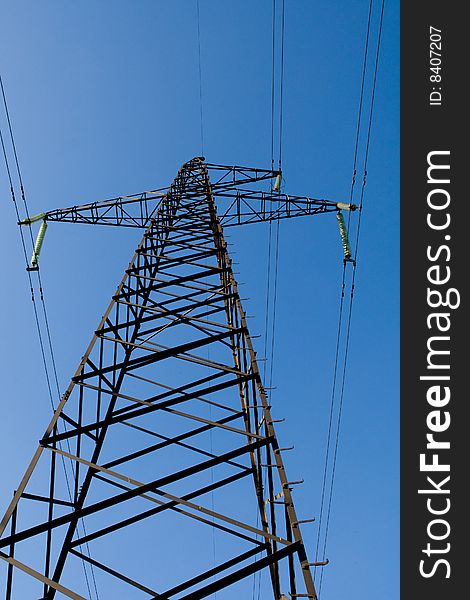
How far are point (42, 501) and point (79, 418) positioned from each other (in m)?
1.13

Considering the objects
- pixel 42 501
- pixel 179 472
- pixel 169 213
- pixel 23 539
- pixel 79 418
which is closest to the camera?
pixel 23 539

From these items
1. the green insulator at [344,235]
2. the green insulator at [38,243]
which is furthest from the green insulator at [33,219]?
the green insulator at [344,235]

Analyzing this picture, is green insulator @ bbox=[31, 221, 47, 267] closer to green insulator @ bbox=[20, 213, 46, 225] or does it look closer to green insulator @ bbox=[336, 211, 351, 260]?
green insulator @ bbox=[20, 213, 46, 225]

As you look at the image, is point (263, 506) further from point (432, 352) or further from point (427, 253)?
point (427, 253)

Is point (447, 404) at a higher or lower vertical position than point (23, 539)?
higher

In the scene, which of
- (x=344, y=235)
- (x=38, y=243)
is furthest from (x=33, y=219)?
(x=344, y=235)

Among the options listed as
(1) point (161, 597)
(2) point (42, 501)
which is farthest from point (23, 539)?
(1) point (161, 597)

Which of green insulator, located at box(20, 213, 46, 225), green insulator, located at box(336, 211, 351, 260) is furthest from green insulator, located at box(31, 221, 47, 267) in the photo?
green insulator, located at box(336, 211, 351, 260)

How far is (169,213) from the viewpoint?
12266 mm

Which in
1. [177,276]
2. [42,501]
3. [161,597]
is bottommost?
[161,597]

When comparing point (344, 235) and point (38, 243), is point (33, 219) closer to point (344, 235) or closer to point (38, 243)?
point (38, 243)

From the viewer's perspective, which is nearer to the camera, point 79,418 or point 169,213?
point 79,418

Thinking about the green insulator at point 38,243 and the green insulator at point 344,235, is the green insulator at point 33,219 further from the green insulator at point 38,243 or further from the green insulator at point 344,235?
the green insulator at point 344,235

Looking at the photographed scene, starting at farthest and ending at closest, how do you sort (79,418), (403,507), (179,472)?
(403,507)
(79,418)
(179,472)
